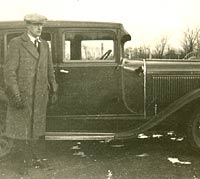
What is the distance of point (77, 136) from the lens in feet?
17.2

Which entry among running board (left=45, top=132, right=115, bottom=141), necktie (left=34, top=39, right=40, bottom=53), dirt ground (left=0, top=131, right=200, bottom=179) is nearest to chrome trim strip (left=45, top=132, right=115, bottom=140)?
running board (left=45, top=132, right=115, bottom=141)

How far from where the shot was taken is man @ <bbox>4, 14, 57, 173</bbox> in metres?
4.59

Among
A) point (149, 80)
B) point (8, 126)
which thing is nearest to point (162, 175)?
point (149, 80)

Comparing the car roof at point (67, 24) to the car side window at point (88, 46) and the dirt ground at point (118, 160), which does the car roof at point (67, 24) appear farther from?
the dirt ground at point (118, 160)

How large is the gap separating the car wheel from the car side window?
4.57ft

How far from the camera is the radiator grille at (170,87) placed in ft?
18.3

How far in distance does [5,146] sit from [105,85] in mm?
1599

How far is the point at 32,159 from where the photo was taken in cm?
491

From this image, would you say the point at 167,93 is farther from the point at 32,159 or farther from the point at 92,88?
the point at 32,159

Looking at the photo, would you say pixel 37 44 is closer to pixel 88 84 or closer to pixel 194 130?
pixel 88 84

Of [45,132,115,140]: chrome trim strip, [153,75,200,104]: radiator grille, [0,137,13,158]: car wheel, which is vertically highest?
[153,75,200,104]: radiator grille

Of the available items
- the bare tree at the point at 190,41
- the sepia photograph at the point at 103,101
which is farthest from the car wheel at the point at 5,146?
the bare tree at the point at 190,41

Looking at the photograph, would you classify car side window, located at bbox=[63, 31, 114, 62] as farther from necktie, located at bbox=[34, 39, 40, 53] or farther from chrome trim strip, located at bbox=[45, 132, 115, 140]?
chrome trim strip, located at bbox=[45, 132, 115, 140]

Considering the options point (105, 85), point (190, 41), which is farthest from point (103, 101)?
point (190, 41)
